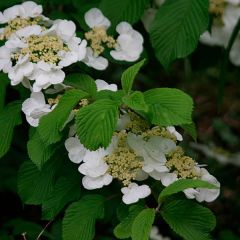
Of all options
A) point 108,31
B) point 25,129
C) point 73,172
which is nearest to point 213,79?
point 25,129

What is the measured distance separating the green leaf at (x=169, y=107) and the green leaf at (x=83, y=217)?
253 millimetres

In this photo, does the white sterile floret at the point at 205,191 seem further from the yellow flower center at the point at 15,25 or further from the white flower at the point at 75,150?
the yellow flower center at the point at 15,25

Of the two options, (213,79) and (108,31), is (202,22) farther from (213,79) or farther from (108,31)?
(213,79)

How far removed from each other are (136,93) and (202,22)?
20.7 inches

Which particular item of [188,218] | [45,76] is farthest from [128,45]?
[188,218]

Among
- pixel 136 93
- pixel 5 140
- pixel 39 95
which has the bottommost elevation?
pixel 5 140

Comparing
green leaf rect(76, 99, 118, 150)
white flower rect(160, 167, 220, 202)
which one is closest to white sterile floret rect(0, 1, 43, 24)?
green leaf rect(76, 99, 118, 150)

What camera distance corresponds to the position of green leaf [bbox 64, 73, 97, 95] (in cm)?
141

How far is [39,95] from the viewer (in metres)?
1.44

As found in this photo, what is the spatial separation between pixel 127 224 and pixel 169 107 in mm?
254

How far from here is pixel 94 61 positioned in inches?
62.7

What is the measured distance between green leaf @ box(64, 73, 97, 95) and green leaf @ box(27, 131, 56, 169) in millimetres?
146

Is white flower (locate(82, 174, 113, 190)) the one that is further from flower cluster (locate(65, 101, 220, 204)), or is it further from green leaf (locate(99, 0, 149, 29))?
green leaf (locate(99, 0, 149, 29))

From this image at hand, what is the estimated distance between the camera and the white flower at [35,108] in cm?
140
